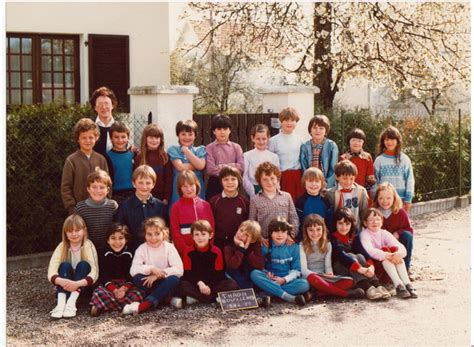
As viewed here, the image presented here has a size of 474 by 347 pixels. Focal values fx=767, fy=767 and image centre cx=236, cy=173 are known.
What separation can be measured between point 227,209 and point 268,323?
1.45 meters

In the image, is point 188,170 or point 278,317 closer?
point 278,317

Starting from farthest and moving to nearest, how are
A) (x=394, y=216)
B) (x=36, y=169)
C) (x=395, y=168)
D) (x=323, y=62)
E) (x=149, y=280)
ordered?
(x=323, y=62), (x=36, y=169), (x=395, y=168), (x=394, y=216), (x=149, y=280)

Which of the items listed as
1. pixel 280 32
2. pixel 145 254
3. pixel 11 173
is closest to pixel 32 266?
pixel 11 173

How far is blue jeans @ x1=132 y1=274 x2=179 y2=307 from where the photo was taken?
22.7 ft

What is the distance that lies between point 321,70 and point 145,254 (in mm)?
9899

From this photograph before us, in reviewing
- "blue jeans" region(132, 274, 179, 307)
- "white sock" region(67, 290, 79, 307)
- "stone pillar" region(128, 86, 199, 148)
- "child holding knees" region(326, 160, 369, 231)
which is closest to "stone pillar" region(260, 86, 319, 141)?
"stone pillar" region(128, 86, 199, 148)

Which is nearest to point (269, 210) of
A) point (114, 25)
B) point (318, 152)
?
point (318, 152)

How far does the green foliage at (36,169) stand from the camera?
28.9 ft

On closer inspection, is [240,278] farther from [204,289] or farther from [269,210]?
[269,210]

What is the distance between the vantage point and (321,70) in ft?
53.1

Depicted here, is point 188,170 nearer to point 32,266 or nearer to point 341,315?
point 341,315

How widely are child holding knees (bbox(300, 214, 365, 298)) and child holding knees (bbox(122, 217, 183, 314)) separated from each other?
4.09 ft

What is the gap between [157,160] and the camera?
782 centimetres

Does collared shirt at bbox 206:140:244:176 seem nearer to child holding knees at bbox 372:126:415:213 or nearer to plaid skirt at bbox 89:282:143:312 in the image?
child holding knees at bbox 372:126:415:213
